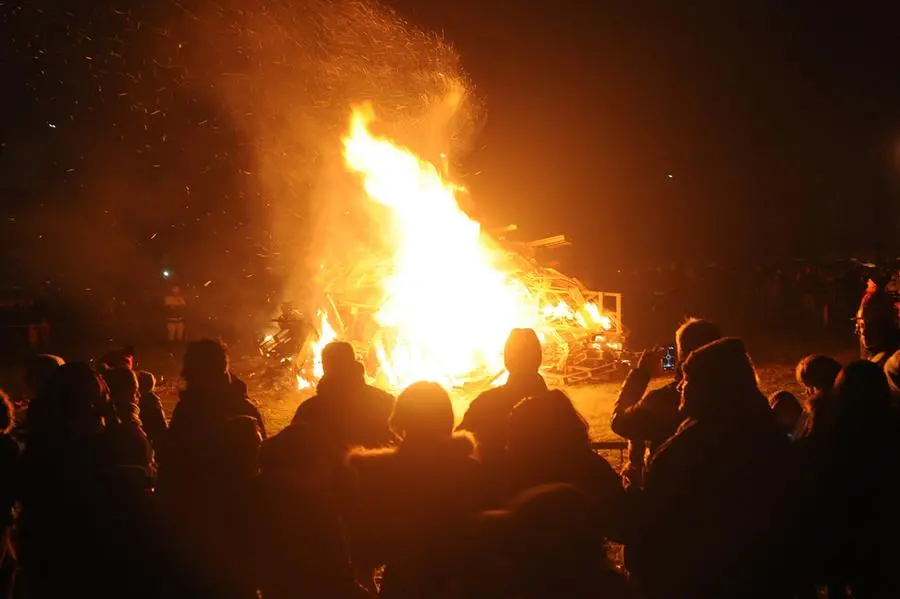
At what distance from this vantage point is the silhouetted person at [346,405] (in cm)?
376

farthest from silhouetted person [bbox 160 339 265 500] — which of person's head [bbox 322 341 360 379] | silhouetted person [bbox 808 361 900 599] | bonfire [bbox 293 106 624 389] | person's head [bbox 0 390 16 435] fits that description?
bonfire [bbox 293 106 624 389]

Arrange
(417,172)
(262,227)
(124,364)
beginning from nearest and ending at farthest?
(124,364) < (417,172) < (262,227)

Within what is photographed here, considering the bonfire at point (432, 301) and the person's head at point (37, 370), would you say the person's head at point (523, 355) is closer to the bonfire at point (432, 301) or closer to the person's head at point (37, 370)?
the person's head at point (37, 370)

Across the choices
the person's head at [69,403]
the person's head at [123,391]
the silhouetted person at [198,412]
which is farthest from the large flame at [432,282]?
the person's head at [69,403]

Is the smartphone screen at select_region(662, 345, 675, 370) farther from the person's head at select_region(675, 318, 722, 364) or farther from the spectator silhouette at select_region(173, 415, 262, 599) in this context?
the spectator silhouette at select_region(173, 415, 262, 599)

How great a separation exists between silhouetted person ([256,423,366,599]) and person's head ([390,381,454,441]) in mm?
427

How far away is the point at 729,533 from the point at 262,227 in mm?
22050

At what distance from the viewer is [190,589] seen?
2873mm

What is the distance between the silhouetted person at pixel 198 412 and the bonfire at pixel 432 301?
25.4ft

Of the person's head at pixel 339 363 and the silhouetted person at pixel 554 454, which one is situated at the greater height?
the person's head at pixel 339 363

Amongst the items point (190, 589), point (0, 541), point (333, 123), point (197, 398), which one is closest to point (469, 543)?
point (190, 589)

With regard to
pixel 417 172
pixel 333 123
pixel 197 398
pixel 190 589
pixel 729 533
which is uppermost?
pixel 333 123

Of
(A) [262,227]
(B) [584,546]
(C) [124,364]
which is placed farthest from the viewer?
(A) [262,227]

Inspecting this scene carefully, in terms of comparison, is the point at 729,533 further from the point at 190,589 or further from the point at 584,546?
the point at 190,589
